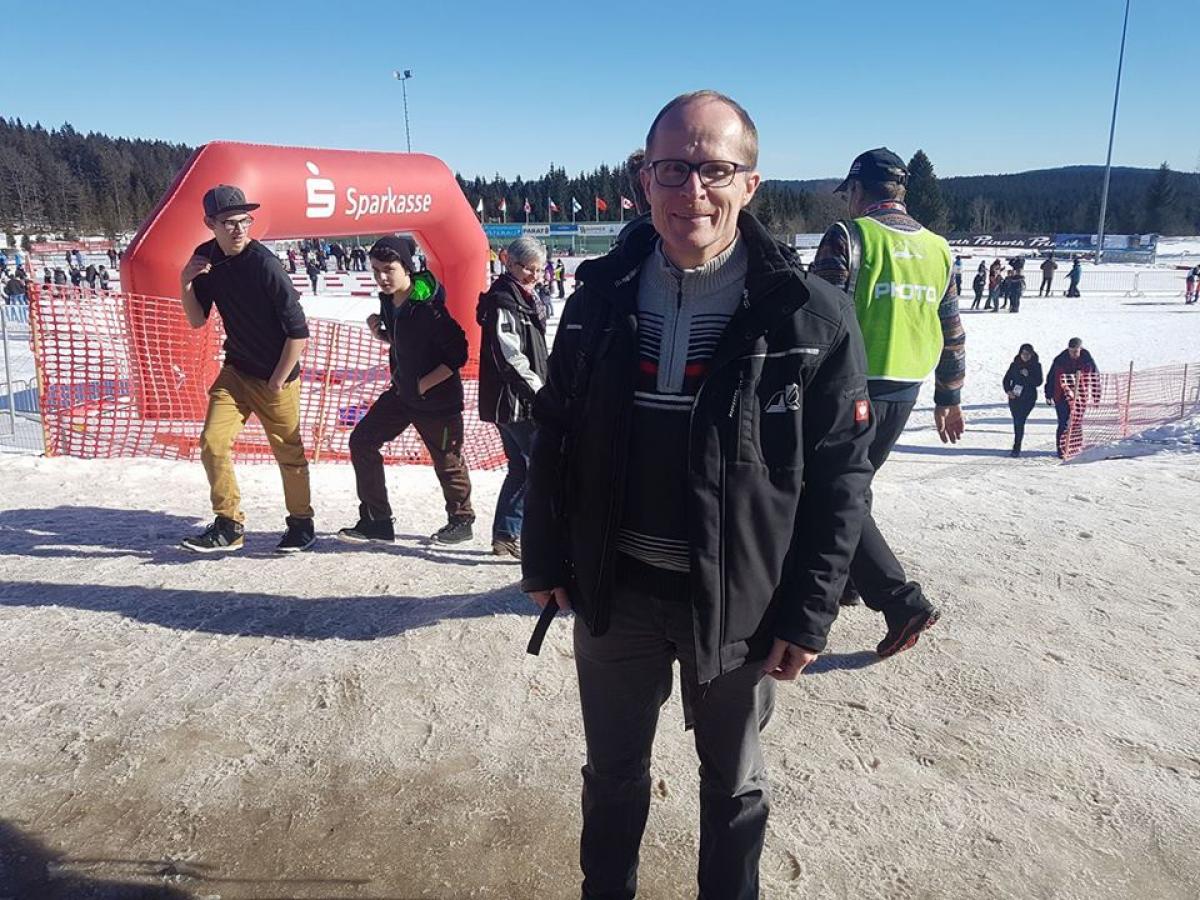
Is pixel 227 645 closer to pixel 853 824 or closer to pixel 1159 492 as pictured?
pixel 853 824

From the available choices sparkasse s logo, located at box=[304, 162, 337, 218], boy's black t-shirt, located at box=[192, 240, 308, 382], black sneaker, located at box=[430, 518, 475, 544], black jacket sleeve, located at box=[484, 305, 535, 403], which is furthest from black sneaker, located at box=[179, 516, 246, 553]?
sparkasse s logo, located at box=[304, 162, 337, 218]

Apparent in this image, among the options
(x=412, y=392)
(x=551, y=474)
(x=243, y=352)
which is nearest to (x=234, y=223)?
(x=243, y=352)

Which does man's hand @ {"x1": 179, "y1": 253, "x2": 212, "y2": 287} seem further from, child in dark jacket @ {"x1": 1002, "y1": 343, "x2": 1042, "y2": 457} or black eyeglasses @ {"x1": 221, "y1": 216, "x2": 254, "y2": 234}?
child in dark jacket @ {"x1": 1002, "y1": 343, "x2": 1042, "y2": 457}

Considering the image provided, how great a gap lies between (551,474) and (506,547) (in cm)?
271

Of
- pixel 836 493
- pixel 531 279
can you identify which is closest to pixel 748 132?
pixel 836 493

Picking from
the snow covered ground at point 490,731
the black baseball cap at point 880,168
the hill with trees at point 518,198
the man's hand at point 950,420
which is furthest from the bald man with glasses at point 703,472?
the hill with trees at point 518,198

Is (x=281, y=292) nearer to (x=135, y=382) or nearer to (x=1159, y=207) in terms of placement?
(x=135, y=382)

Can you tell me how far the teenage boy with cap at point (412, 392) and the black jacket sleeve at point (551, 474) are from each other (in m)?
2.80

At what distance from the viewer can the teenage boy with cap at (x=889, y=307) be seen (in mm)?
3176

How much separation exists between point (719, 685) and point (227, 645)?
2555 mm

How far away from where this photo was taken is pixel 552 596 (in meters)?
1.99

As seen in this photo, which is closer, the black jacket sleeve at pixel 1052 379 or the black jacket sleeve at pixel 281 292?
the black jacket sleeve at pixel 281 292

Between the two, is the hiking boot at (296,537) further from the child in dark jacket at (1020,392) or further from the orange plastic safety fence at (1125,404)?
the orange plastic safety fence at (1125,404)

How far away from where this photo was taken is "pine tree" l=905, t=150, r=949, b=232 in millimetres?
69000
